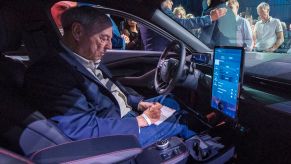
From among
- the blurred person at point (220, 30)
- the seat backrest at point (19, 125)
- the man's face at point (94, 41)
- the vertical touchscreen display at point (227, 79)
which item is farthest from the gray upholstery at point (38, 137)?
the blurred person at point (220, 30)

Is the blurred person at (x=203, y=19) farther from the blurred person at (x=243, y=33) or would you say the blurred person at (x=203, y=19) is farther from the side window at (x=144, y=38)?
the blurred person at (x=243, y=33)

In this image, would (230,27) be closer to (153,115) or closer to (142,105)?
(142,105)

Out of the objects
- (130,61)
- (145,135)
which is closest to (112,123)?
(145,135)

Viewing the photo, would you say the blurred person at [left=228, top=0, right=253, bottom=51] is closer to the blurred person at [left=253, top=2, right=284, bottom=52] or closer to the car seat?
the blurred person at [left=253, top=2, right=284, bottom=52]

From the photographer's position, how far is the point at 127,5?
8.13ft

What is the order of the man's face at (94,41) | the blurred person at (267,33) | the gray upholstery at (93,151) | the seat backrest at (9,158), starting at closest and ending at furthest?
the seat backrest at (9,158) → the gray upholstery at (93,151) → the man's face at (94,41) → the blurred person at (267,33)

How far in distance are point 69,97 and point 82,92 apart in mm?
141

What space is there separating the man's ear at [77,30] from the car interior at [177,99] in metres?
0.17

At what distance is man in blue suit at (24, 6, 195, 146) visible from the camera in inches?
73.2

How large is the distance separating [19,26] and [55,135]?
0.68m

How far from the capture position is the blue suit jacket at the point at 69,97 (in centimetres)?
185

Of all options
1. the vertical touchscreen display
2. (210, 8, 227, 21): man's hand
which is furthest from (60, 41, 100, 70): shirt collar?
(210, 8, 227, 21): man's hand

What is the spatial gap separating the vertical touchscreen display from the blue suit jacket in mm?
572

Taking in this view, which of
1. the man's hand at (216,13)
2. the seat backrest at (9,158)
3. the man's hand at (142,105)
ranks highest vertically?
the man's hand at (216,13)
